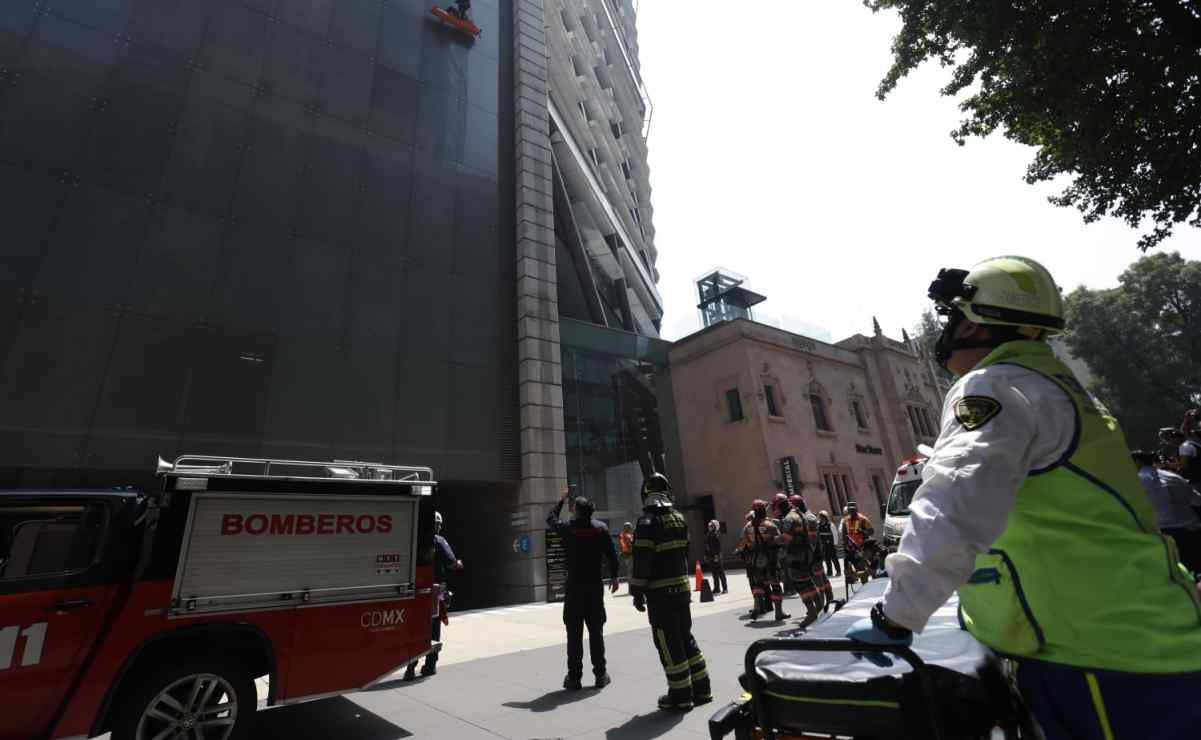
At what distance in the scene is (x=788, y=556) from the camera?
31.1ft

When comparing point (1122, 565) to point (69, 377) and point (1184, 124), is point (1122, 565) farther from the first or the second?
point (69, 377)

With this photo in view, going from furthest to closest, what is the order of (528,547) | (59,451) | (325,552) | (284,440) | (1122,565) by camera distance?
(528,547) → (284,440) → (59,451) → (325,552) → (1122,565)

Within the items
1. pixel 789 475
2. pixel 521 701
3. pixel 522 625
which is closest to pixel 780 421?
pixel 789 475

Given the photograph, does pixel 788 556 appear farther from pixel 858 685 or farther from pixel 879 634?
pixel 858 685

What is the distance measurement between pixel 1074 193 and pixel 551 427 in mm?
13247

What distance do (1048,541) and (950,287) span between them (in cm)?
98

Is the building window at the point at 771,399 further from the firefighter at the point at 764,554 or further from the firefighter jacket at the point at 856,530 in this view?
the firefighter at the point at 764,554

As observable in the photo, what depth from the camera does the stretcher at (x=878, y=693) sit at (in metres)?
1.75

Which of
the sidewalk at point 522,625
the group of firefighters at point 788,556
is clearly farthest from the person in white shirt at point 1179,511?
the sidewalk at point 522,625

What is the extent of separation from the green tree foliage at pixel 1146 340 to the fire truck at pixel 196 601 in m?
53.4

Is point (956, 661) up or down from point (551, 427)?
down

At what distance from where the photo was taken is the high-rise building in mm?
11133

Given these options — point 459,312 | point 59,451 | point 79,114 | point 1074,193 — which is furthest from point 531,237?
point 1074,193

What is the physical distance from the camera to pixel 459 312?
16.2 metres
